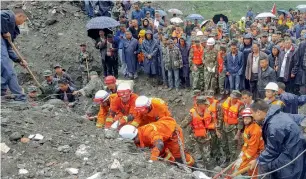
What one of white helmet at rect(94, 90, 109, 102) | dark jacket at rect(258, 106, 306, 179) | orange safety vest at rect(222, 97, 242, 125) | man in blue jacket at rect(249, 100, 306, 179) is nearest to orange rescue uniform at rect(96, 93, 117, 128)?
white helmet at rect(94, 90, 109, 102)

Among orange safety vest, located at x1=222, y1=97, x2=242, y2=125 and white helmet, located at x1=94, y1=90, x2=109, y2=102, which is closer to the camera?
white helmet, located at x1=94, y1=90, x2=109, y2=102

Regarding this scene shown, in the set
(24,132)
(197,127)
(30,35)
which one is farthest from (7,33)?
(30,35)

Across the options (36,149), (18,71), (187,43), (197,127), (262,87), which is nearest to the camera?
(36,149)

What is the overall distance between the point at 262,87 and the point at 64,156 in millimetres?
5861

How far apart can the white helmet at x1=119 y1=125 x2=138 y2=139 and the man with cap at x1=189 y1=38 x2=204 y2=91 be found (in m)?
4.99

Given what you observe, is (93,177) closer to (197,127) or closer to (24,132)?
(24,132)

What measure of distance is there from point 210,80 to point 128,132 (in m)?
5.03

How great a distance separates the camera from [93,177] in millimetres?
5477

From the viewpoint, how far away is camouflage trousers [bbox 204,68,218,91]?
37.1ft

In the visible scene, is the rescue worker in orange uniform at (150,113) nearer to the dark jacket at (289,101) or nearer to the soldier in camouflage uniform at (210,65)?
the dark jacket at (289,101)

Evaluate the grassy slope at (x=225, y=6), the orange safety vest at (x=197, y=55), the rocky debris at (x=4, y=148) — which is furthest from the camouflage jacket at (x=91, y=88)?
the grassy slope at (x=225, y=6)

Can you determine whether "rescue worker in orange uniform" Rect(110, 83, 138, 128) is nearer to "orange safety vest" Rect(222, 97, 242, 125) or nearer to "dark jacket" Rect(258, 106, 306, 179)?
"orange safety vest" Rect(222, 97, 242, 125)

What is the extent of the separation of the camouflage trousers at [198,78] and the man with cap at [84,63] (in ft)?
13.1

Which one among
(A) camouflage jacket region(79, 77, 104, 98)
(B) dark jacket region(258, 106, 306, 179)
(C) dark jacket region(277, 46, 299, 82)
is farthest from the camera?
(A) camouflage jacket region(79, 77, 104, 98)
